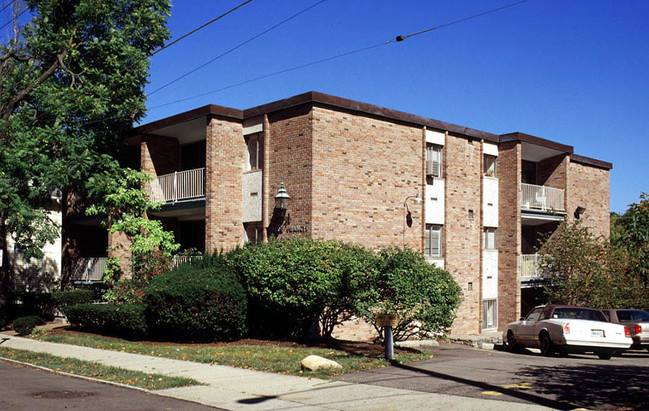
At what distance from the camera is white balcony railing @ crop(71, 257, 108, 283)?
2811 centimetres

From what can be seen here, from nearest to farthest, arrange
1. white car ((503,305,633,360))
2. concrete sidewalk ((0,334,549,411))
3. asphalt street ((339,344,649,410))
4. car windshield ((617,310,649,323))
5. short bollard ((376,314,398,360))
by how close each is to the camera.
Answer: concrete sidewalk ((0,334,549,411)), asphalt street ((339,344,649,410)), short bollard ((376,314,398,360)), white car ((503,305,633,360)), car windshield ((617,310,649,323))

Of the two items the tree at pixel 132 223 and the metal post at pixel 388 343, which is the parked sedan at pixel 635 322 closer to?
the metal post at pixel 388 343

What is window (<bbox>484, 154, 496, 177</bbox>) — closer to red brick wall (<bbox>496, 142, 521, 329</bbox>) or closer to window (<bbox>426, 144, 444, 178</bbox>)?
red brick wall (<bbox>496, 142, 521, 329</bbox>)

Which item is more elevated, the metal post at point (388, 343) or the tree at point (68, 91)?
the tree at point (68, 91)

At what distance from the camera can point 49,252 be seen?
1255 inches

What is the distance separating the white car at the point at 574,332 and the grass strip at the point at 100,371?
1041 centimetres

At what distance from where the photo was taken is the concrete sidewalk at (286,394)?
9092mm

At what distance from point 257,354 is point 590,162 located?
24393 millimetres

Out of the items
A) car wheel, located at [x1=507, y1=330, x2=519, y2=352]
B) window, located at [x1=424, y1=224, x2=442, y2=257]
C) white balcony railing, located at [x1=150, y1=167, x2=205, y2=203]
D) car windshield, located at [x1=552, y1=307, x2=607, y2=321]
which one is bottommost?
car wheel, located at [x1=507, y1=330, x2=519, y2=352]

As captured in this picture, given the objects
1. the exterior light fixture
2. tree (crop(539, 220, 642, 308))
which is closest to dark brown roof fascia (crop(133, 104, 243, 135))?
the exterior light fixture

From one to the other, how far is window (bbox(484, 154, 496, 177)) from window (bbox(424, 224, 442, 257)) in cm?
429

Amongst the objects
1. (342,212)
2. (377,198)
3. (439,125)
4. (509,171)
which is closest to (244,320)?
(342,212)

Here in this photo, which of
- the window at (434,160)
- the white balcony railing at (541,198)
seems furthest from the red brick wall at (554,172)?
the window at (434,160)

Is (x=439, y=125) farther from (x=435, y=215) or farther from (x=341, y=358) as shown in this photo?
(x=341, y=358)
